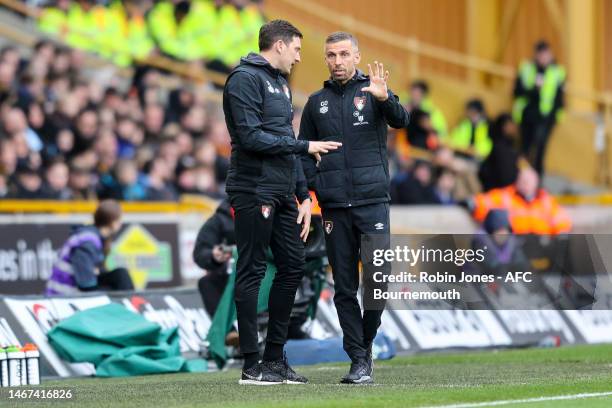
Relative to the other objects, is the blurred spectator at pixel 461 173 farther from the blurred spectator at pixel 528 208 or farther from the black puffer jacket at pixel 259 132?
the black puffer jacket at pixel 259 132

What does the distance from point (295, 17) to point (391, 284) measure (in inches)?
793

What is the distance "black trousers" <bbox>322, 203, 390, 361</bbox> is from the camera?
10969 millimetres

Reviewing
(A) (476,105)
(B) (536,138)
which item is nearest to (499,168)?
(B) (536,138)

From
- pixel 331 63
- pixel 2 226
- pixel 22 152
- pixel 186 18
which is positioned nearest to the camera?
pixel 331 63

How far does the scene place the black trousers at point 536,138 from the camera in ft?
88.1

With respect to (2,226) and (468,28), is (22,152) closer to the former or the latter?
(2,226)

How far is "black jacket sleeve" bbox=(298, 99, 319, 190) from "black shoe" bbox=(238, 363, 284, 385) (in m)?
1.34

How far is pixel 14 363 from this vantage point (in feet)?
40.1

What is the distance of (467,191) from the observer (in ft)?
87.2

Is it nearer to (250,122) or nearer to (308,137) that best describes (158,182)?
(308,137)

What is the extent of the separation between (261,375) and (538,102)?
668 inches

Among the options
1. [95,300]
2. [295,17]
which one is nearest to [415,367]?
[95,300]

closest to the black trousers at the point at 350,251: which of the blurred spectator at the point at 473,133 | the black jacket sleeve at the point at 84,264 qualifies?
the black jacket sleeve at the point at 84,264

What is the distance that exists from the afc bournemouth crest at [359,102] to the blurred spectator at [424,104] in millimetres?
15452
